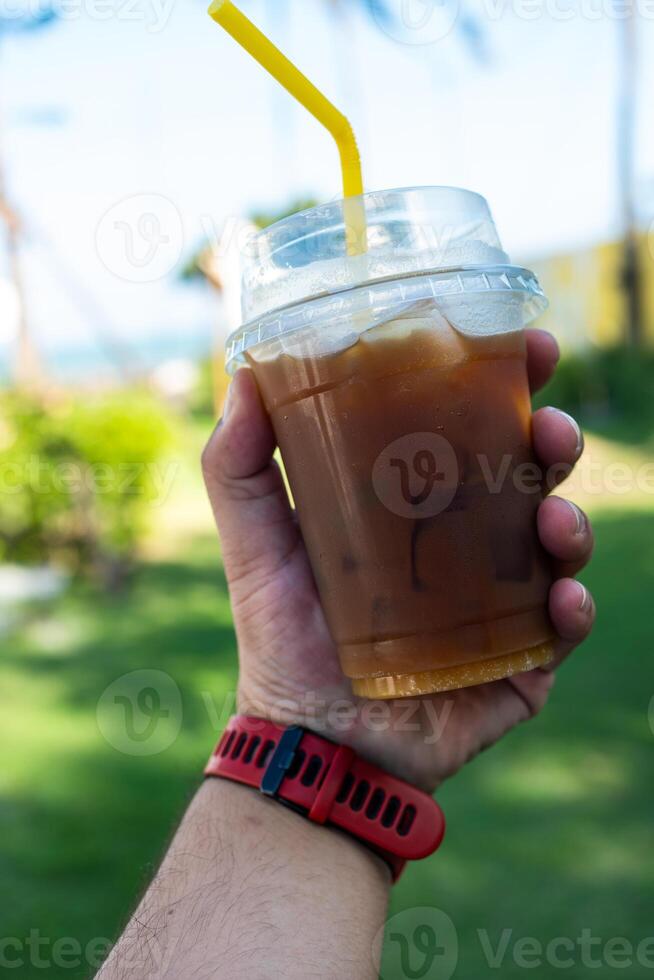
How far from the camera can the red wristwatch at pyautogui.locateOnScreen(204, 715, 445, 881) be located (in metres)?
1.60

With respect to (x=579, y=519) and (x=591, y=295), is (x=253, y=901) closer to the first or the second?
(x=579, y=519)

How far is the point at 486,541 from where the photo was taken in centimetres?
153

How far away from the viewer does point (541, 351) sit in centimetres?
185

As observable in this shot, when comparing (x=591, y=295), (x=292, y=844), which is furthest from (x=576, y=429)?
(x=591, y=295)

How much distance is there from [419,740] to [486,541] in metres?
0.44

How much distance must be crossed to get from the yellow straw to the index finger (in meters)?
0.47

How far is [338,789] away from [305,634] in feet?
1.05

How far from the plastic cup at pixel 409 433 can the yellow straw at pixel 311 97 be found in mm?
25

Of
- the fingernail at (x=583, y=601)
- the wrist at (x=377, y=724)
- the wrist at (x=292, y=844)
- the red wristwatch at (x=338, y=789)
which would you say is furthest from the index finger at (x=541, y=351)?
the wrist at (x=292, y=844)

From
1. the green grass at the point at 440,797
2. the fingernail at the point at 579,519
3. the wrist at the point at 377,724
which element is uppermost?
the fingernail at the point at 579,519

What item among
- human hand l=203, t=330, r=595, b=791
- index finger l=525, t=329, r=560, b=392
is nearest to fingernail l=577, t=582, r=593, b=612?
human hand l=203, t=330, r=595, b=791

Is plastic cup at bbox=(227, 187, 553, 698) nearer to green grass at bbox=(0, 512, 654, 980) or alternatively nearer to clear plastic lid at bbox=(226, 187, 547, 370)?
clear plastic lid at bbox=(226, 187, 547, 370)

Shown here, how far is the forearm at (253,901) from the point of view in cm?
140

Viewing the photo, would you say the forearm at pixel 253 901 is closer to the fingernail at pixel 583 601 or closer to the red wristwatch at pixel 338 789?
the red wristwatch at pixel 338 789
